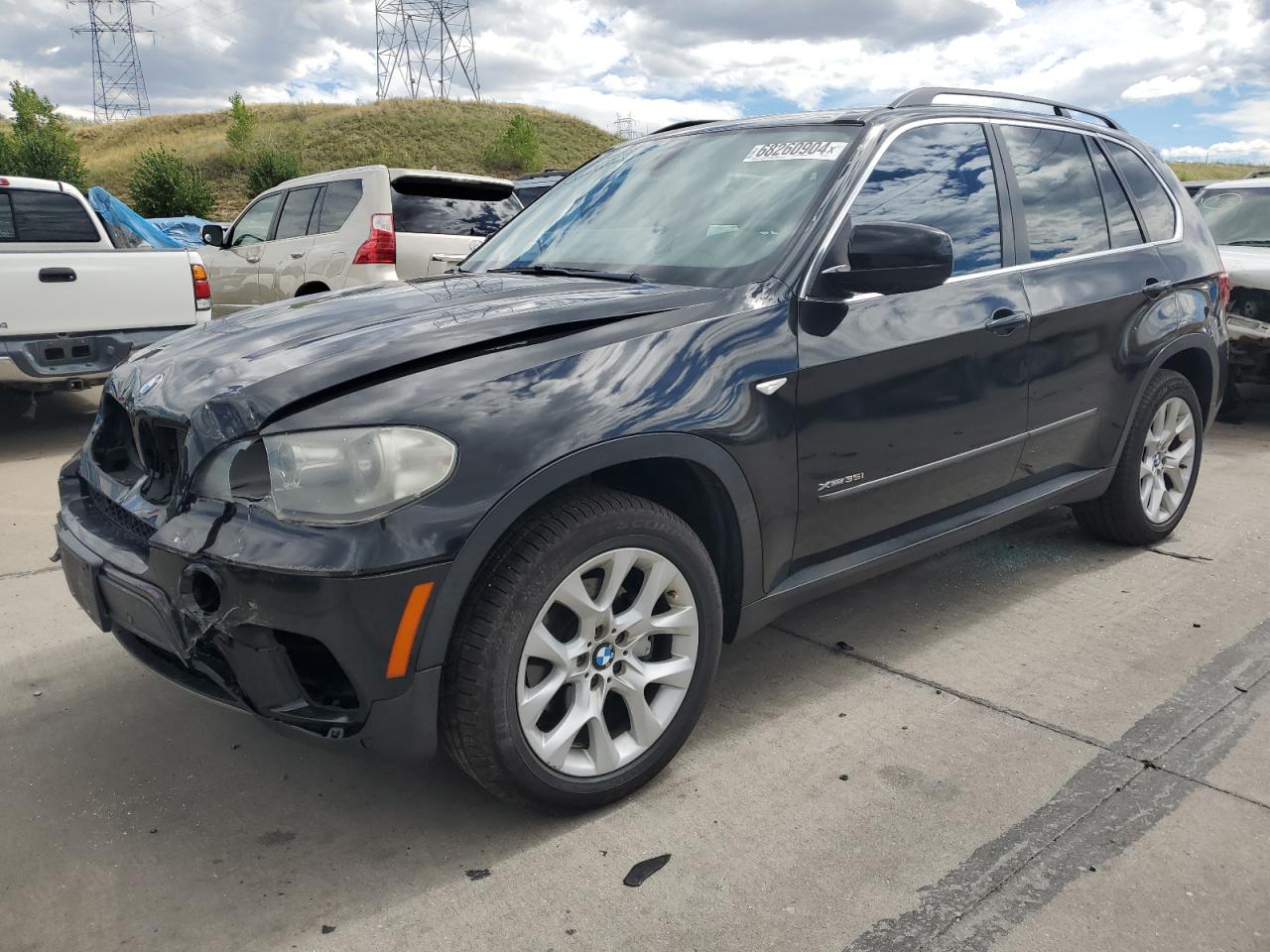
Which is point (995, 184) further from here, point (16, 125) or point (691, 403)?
point (16, 125)

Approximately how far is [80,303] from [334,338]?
4.70 metres

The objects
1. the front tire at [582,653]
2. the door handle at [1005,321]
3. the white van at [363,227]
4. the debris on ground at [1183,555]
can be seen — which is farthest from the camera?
the white van at [363,227]

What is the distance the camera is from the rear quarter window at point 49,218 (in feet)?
23.8

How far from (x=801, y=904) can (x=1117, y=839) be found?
804 millimetres

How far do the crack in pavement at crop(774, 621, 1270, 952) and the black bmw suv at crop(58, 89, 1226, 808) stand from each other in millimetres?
746

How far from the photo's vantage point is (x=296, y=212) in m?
9.44

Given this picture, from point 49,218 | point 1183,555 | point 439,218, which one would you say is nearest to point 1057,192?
point 1183,555

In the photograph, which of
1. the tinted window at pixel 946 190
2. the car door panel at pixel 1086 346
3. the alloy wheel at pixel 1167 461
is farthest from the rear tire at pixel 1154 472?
the tinted window at pixel 946 190

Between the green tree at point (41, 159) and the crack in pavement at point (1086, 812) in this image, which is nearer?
the crack in pavement at point (1086, 812)

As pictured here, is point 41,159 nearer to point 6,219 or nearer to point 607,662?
point 6,219

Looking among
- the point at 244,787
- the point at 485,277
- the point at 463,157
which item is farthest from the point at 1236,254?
the point at 463,157

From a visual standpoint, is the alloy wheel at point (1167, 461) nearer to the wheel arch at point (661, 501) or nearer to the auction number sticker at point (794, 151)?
the auction number sticker at point (794, 151)

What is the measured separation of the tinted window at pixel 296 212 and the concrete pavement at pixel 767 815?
6175 millimetres

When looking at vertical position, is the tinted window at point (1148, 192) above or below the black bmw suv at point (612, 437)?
above
